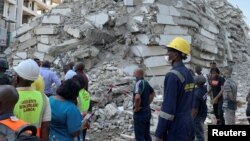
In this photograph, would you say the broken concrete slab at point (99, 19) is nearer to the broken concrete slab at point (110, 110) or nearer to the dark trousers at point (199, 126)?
the broken concrete slab at point (110, 110)

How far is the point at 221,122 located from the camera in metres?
9.73

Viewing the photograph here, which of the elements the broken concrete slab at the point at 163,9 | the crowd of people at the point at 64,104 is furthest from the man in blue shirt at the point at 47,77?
the broken concrete slab at the point at 163,9

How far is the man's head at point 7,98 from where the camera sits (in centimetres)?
259

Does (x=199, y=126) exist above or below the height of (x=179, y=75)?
below

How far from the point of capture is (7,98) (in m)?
2.61

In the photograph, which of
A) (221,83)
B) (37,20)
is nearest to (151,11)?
(37,20)

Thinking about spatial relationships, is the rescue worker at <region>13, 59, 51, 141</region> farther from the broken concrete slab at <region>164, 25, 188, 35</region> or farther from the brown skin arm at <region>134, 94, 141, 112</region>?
the broken concrete slab at <region>164, 25, 188, 35</region>

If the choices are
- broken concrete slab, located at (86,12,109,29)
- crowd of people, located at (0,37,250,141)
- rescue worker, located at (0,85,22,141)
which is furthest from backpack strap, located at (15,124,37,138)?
broken concrete slab, located at (86,12,109,29)

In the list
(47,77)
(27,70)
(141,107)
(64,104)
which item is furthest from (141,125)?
(27,70)

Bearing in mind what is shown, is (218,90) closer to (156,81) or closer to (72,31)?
(156,81)

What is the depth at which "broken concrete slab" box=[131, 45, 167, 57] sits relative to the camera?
1412 cm

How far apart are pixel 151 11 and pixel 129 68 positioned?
2.33 meters

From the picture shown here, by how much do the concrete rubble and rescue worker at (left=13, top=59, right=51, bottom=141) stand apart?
28.6ft

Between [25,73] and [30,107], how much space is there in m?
0.30
